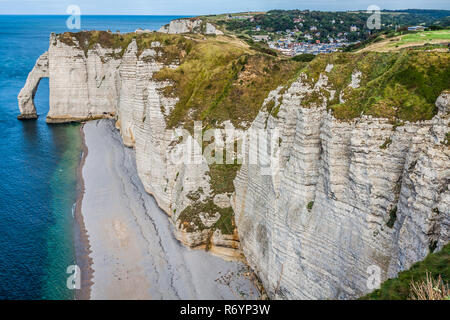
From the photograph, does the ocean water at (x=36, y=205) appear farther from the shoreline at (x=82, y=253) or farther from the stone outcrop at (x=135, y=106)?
the stone outcrop at (x=135, y=106)

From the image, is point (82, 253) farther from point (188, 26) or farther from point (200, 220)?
point (188, 26)

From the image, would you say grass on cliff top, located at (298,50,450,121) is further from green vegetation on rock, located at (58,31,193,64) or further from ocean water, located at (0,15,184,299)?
green vegetation on rock, located at (58,31,193,64)

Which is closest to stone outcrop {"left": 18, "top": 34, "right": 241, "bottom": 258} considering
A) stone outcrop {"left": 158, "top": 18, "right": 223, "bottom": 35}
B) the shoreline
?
the shoreline

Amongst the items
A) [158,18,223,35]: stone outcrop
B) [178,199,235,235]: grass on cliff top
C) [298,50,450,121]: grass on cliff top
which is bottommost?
[178,199,235,235]: grass on cliff top

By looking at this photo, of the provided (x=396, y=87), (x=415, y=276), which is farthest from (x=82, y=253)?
(x=396, y=87)

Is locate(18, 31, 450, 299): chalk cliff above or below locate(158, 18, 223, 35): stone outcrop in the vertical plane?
below

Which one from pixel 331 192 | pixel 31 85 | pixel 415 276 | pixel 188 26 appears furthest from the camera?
pixel 188 26
